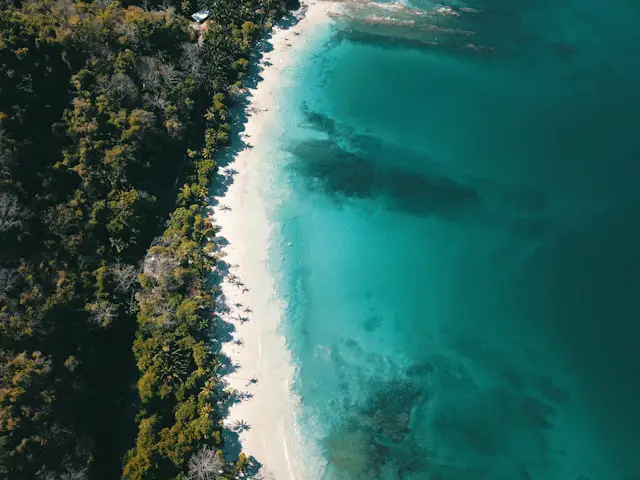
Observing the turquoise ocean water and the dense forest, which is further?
the turquoise ocean water

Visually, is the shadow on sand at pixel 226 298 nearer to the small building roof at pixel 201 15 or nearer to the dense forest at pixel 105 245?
the dense forest at pixel 105 245

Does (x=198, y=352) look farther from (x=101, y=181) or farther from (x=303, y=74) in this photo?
(x=303, y=74)

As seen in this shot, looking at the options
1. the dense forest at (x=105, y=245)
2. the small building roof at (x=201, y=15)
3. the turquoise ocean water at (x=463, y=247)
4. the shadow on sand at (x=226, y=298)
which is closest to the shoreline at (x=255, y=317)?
the shadow on sand at (x=226, y=298)

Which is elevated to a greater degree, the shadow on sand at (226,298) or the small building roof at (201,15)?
the small building roof at (201,15)

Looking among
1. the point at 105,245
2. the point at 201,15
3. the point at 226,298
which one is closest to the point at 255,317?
the point at 226,298

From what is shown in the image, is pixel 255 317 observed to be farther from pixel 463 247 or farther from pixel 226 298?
pixel 463 247

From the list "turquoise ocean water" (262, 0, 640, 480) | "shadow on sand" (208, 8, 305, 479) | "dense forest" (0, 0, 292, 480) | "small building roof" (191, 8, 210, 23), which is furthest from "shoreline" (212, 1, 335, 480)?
"small building roof" (191, 8, 210, 23)

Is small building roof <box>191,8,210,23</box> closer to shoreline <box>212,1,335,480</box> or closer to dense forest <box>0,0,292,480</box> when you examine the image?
dense forest <box>0,0,292,480</box>
